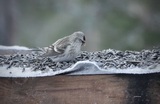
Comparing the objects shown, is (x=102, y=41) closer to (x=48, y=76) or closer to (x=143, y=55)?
(x=143, y=55)

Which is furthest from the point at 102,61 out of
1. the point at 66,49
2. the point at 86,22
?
the point at 86,22

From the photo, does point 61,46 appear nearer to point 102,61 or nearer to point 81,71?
point 102,61

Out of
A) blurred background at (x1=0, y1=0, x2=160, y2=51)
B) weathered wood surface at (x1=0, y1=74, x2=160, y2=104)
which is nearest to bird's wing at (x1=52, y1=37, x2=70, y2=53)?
weathered wood surface at (x1=0, y1=74, x2=160, y2=104)

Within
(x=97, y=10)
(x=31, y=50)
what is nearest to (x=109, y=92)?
(x=31, y=50)

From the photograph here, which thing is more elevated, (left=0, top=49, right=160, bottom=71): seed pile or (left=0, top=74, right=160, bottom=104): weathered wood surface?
(left=0, top=49, right=160, bottom=71): seed pile

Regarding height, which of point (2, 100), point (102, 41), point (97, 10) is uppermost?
point (97, 10)

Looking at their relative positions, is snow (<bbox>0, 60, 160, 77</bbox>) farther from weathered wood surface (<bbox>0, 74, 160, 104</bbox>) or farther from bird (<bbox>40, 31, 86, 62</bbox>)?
bird (<bbox>40, 31, 86, 62</bbox>)
